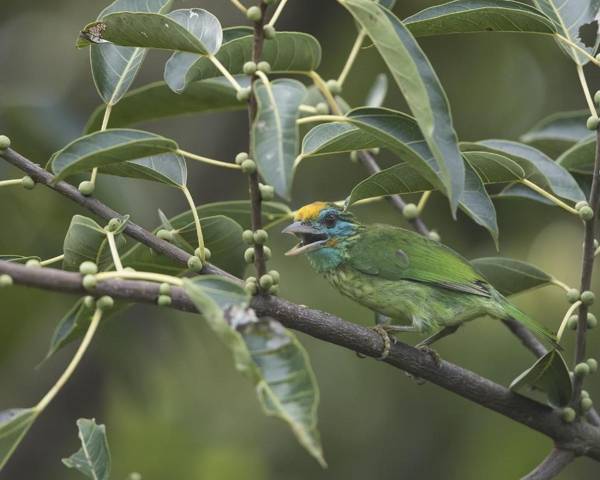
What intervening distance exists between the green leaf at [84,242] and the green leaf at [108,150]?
0.82 ft

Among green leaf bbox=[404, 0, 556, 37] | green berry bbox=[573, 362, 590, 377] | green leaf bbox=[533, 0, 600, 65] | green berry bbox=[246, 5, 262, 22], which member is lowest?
green berry bbox=[573, 362, 590, 377]

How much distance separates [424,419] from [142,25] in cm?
448

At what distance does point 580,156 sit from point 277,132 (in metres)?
1.63

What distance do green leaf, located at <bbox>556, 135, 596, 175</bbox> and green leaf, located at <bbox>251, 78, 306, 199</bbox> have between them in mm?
1435

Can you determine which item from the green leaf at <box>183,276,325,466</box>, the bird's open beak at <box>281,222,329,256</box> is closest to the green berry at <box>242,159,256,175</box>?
the green leaf at <box>183,276,325,466</box>

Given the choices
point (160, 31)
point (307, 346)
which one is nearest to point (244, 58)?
point (160, 31)

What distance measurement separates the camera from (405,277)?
366 centimetres

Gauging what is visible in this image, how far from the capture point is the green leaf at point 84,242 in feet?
8.27

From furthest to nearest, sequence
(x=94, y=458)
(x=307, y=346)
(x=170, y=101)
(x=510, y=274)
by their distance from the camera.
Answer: (x=307, y=346) → (x=510, y=274) → (x=170, y=101) → (x=94, y=458)

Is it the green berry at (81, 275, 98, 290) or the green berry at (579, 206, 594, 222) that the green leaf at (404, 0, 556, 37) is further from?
the green berry at (81, 275, 98, 290)

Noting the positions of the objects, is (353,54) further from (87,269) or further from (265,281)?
(87,269)

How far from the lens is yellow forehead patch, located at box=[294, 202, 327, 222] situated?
3385 millimetres

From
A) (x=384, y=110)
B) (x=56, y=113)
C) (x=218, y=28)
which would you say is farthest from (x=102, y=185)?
(x=384, y=110)

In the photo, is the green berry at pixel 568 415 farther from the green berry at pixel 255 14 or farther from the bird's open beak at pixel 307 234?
the green berry at pixel 255 14
